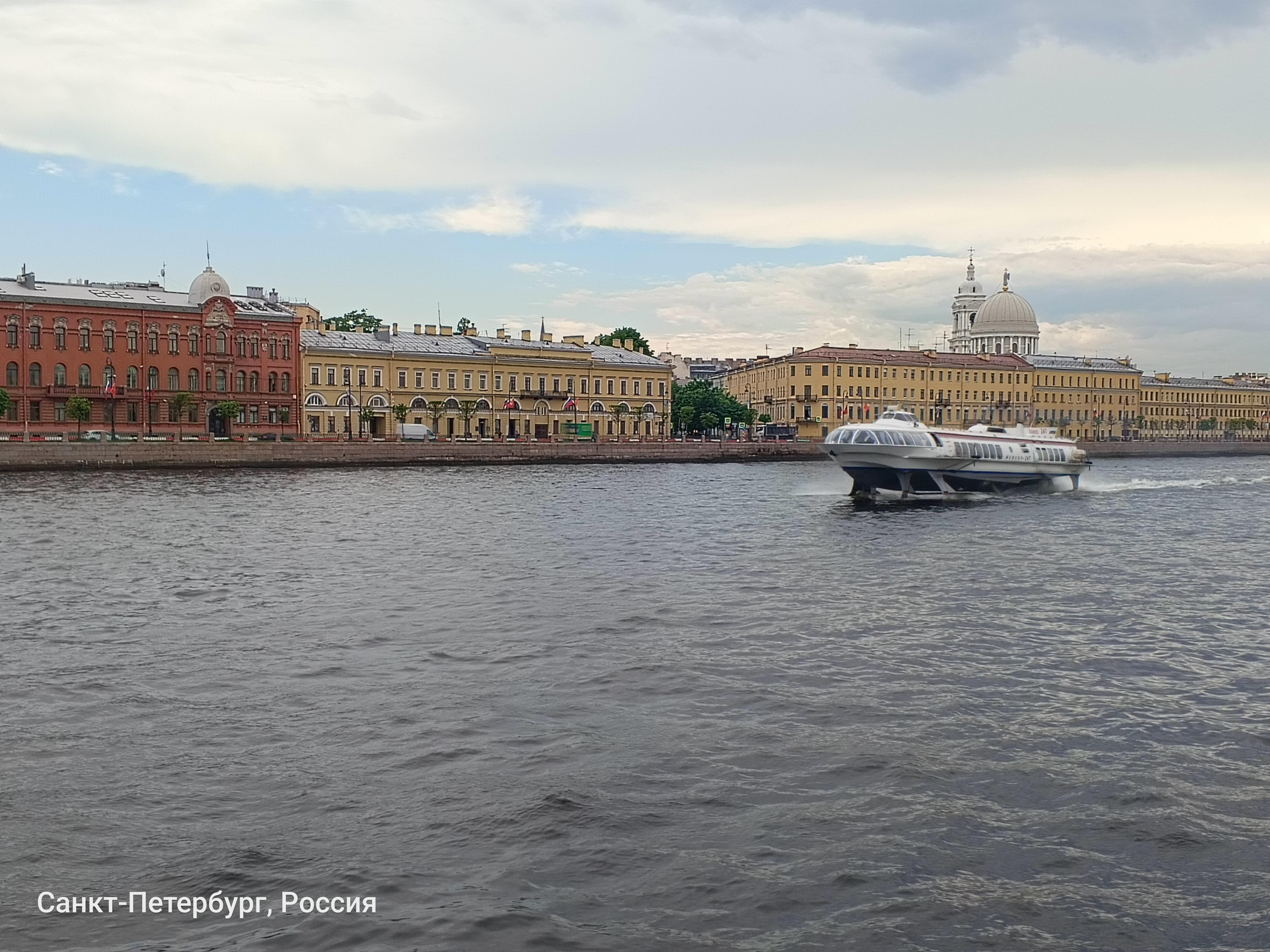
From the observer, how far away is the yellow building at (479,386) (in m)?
102

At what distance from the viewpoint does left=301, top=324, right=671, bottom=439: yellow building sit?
336 ft

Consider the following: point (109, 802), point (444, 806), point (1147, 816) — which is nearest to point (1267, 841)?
point (1147, 816)

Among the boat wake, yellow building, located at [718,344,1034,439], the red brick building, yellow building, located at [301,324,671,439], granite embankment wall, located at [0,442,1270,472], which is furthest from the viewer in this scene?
yellow building, located at [718,344,1034,439]

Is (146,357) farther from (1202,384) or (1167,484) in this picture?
(1202,384)

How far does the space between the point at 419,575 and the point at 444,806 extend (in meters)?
15.2

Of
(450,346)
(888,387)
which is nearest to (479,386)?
(450,346)

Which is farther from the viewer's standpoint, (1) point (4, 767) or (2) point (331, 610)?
(2) point (331, 610)

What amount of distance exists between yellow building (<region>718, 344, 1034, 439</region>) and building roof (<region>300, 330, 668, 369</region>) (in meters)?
28.0

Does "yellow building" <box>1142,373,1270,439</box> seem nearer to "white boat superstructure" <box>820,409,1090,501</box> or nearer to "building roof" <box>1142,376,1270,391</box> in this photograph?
"building roof" <box>1142,376,1270,391</box>

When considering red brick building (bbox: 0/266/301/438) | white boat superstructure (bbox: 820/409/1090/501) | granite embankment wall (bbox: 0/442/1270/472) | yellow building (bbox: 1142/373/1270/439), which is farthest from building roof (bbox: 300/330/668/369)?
yellow building (bbox: 1142/373/1270/439)

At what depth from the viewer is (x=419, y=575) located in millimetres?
25391

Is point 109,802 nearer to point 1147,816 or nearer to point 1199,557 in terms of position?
point 1147,816

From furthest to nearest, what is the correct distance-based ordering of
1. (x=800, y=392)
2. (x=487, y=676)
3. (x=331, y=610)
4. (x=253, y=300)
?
(x=800, y=392) < (x=253, y=300) < (x=331, y=610) < (x=487, y=676)

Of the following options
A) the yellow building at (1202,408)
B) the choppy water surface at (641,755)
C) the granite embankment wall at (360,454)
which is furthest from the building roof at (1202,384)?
the choppy water surface at (641,755)
